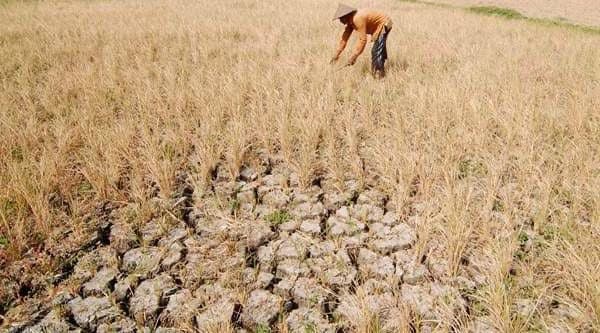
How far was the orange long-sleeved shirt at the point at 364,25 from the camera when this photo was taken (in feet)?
19.5

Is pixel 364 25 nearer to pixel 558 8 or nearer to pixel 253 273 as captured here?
pixel 253 273

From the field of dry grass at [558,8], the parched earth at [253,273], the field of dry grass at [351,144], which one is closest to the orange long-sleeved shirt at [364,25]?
the field of dry grass at [351,144]

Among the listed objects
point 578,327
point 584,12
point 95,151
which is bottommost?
point 578,327

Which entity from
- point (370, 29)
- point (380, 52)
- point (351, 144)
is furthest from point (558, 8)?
point (351, 144)

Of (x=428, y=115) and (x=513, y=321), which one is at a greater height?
(x=428, y=115)

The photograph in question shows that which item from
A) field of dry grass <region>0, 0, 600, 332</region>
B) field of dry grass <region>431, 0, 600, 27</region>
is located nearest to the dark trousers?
field of dry grass <region>0, 0, 600, 332</region>

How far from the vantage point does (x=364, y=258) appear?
8.75ft

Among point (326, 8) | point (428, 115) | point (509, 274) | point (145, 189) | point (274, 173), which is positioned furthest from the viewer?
point (326, 8)

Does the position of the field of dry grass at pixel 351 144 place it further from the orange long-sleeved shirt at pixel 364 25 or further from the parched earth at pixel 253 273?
the orange long-sleeved shirt at pixel 364 25

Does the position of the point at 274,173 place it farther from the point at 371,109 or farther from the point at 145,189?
the point at 371,109

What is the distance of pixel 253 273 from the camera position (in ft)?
8.51

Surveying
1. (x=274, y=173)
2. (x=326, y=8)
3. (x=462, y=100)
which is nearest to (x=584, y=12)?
(x=326, y=8)

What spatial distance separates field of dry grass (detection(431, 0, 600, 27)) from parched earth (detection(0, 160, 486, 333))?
18.4 metres

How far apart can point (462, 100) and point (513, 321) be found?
351cm
